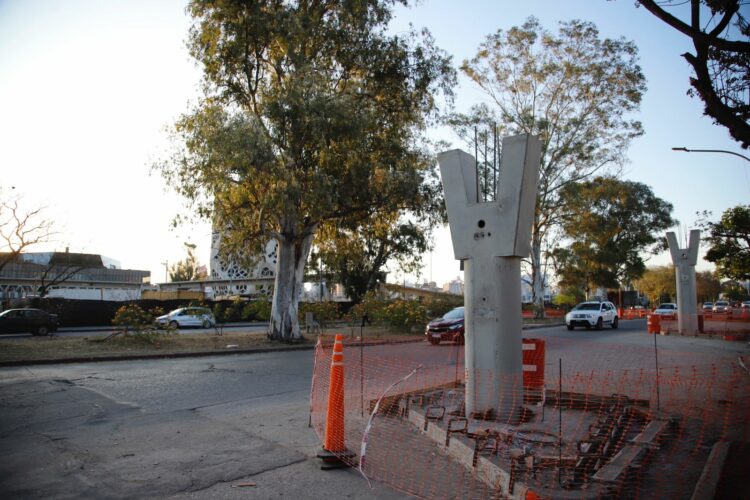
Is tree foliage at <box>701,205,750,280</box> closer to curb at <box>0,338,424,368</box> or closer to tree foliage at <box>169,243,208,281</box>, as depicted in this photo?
curb at <box>0,338,424,368</box>

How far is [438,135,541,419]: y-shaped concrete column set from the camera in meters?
7.50

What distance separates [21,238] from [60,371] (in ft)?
74.6

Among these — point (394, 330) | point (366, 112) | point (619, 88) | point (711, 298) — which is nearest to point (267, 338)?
point (394, 330)

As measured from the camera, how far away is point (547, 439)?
6.31 m

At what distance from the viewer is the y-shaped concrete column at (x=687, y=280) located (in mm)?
28375

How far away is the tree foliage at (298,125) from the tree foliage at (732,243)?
16.1 meters

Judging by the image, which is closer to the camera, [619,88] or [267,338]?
[267,338]

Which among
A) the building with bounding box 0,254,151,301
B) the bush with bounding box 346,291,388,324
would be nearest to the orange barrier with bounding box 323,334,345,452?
the bush with bounding box 346,291,388,324

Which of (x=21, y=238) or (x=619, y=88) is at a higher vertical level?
(x=619, y=88)

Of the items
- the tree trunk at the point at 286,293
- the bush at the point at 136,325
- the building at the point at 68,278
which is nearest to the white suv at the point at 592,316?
the tree trunk at the point at 286,293

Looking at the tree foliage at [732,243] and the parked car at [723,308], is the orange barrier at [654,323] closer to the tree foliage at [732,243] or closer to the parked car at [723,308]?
the tree foliage at [732,243]

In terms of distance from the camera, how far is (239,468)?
5.63 m

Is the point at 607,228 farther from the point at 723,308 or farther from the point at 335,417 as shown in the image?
the point at 335,417

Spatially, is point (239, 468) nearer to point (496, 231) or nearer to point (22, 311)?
point (496, 231)
